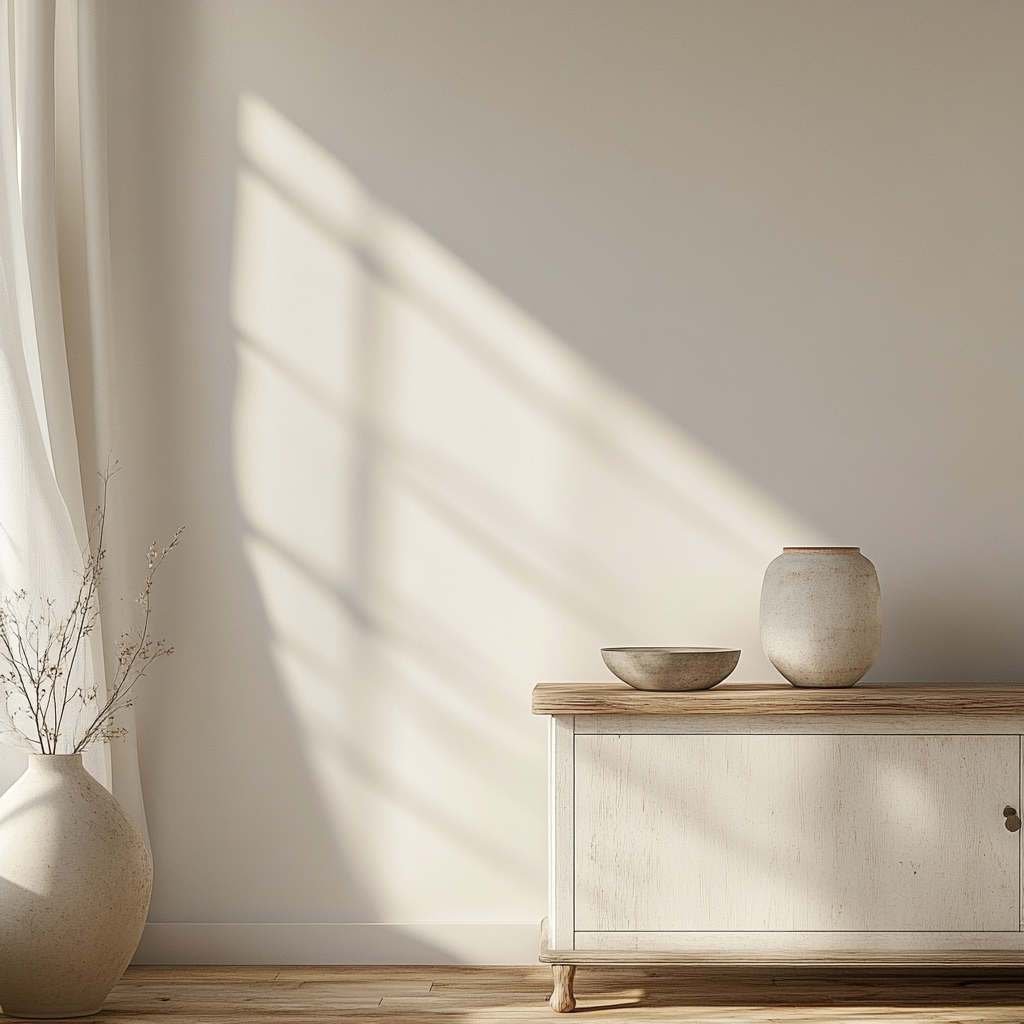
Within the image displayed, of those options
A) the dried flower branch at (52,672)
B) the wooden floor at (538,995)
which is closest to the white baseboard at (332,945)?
the wooden floor at (538,995)

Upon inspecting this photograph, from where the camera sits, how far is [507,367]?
9.41ft

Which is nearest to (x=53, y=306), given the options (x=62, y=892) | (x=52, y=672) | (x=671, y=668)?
(x=52, y=672)

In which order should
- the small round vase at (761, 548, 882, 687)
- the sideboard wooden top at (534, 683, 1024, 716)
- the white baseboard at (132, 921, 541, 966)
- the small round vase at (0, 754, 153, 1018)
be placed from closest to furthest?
1. the small round vase at (0, 754, 153, 1018)
2. the sideboard wooden top at (534, 683, 1024, 716)
3. the small round vase at (761, 548, 882, 687)
4. the white baseboard at (132, 921, 541, 966)

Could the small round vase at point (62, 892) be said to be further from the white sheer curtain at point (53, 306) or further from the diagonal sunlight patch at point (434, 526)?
the diagonal sunlight patch at point (434, 526)

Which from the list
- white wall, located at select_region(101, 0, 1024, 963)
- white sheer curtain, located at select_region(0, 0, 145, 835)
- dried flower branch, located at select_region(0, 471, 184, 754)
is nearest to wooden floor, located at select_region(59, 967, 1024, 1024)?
white wall, located at select_region(101, 0, 1024, 963)

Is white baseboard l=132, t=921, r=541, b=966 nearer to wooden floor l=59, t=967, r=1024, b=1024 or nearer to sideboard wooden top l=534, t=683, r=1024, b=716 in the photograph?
wooden floor l=59, t=967, r=1024, b=1024

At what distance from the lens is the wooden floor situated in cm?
240

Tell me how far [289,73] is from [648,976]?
2365mm

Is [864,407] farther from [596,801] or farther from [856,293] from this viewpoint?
[596,801]

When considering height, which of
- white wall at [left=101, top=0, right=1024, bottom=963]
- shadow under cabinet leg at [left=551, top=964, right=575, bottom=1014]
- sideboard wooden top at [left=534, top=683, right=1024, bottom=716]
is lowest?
shadow under cabinet leg at [left=551, top=964, right=575, bottom=1014]

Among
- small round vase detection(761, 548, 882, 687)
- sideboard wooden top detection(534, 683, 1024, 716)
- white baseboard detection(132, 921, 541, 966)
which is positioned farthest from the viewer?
white baseboard detection(132, 921, 541, 966)

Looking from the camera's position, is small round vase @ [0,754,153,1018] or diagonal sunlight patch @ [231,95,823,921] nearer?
small round vase @ [0,754,153,1018]

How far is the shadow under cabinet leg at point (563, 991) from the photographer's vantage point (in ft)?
7.98

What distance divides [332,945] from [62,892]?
2.48 ft
